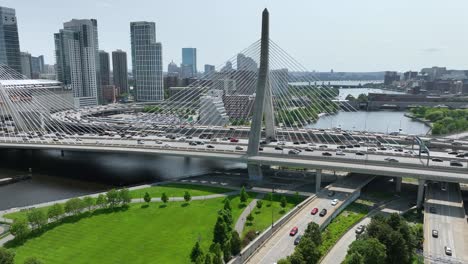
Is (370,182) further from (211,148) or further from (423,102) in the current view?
(423,102)

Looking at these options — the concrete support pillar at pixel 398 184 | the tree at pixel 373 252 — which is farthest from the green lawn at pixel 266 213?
the concrete support pillar at pixel 398 184

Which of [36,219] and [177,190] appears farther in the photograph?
[177,190]

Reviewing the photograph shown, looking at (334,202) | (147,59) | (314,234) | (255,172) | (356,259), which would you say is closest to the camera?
(356,259)

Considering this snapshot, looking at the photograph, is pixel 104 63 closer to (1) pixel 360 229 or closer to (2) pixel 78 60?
(2) pixel 78 60

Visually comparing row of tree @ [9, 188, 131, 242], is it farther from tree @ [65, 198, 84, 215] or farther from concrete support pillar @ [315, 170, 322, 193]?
concrete support pillar @ [315, 170, 322, 193]

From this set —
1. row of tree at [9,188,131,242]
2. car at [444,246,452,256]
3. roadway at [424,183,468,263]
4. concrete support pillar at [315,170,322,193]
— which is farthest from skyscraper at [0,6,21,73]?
car at [444,246,452,256]

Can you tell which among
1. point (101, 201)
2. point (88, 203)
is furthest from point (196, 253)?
point (88, 203)

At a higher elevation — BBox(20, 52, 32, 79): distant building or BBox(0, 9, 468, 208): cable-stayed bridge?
BBox(20, 52, 32, 79): distant building
